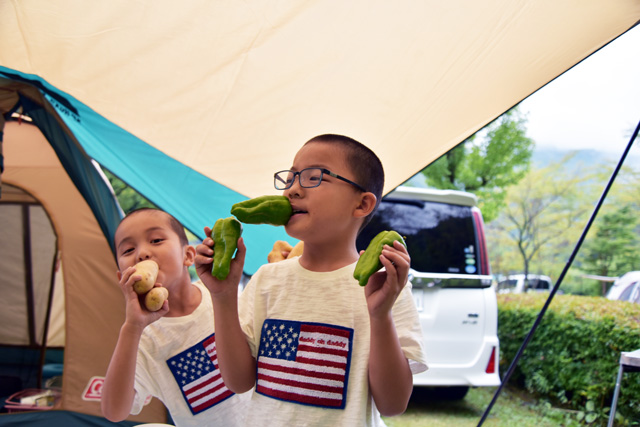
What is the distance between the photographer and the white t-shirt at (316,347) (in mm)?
1468

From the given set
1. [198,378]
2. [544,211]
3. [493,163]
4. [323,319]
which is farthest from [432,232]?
[544,211]

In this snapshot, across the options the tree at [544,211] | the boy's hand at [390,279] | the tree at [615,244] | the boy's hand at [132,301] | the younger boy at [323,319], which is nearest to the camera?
the boy's hand at [390,279]

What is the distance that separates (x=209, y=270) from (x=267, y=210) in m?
0.24

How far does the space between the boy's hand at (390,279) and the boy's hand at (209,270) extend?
412mm

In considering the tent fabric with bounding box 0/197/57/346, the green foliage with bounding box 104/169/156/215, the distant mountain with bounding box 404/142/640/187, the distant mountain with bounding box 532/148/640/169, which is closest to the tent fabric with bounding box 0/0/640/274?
the tent fabric with bounding box 0/197/57/346

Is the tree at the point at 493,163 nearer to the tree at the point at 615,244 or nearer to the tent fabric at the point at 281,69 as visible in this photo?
the tree at the point at 615,244

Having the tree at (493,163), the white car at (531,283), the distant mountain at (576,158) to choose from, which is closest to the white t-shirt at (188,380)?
the tree at (493,163)

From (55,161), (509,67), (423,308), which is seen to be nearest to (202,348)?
(509,67)

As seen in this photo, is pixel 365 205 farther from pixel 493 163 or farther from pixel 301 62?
pixel 493 163

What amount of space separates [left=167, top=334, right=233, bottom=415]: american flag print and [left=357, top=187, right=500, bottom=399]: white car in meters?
3.48

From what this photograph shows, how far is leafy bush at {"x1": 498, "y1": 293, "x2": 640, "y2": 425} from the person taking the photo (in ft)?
17.3

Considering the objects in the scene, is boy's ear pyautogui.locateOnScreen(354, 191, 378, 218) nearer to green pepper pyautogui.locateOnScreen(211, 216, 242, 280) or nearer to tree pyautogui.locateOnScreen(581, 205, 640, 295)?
green pepper pyautogui.locateOnScreen(211, 216, 242, 280)

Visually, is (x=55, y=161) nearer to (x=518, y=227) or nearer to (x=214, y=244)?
(x=214, y=244)

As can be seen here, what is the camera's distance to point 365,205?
169cm
